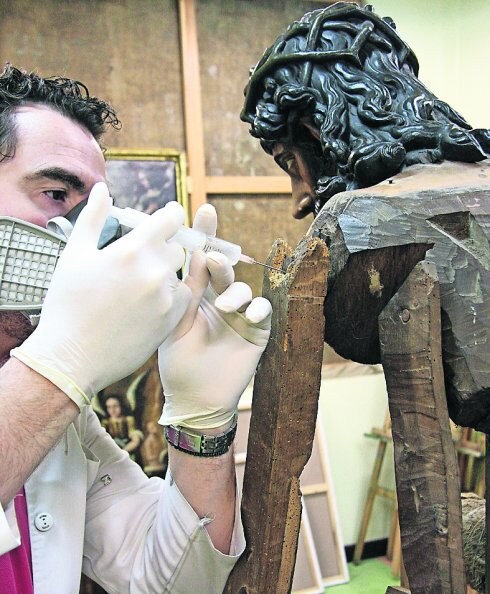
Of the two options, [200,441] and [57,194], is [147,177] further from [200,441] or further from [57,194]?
[200,441]

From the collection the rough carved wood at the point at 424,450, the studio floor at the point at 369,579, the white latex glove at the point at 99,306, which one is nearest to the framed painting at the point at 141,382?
the studio floor at the point at 369,579

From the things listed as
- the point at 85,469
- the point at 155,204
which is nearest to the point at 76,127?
the point at 85,469

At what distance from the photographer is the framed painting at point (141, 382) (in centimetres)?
268

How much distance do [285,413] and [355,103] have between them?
617mm

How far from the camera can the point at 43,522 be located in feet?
3.87

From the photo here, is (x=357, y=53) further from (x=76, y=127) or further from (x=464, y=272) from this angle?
(x=76, y=127)

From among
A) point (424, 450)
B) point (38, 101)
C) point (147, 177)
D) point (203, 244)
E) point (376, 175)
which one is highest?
point (147, 177)

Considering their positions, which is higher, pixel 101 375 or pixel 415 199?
pixel 415 199

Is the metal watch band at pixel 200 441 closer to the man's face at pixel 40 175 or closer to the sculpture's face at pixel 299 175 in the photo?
the man's face at pixel 40 175

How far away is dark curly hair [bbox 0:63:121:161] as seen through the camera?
3.99 feet

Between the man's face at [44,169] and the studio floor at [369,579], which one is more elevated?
the man's face at [44,169]

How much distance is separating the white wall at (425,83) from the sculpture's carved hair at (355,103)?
6.53 feet

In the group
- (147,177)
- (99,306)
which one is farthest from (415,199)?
(147,177)

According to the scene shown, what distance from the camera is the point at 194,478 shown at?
117 cm
